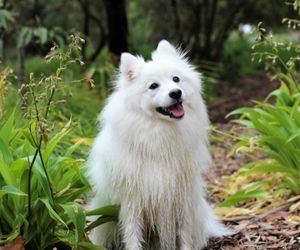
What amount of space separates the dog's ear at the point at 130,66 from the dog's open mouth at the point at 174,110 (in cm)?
28

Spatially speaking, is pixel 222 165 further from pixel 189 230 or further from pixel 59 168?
pixel 59 168

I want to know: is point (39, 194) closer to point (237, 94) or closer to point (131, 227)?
point (131, 227)

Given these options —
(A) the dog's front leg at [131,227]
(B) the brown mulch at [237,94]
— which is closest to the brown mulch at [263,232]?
(A) the dog's front leg at [131,227]

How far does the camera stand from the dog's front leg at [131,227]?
3.72 m

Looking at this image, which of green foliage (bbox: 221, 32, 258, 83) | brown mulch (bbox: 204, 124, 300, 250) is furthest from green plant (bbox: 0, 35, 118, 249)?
green foliage (bbox: 221, 32, 258, 83)

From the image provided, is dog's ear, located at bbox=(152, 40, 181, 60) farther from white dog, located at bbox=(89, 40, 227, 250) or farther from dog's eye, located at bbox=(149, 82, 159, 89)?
dog's eye, located at bbox=(149, 82, 159, 89)

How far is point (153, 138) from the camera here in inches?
144

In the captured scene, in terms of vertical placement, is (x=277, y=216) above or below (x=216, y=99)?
above

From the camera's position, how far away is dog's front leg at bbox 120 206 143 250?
3719 mm

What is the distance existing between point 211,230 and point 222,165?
109 inches

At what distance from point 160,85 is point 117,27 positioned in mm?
7275

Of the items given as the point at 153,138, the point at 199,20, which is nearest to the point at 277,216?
the point at 153,138

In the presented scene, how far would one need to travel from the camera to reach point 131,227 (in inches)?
147

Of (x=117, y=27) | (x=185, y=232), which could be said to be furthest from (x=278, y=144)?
(x=117, y=27)
